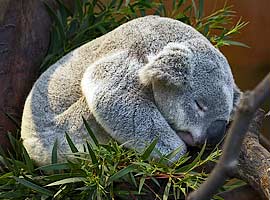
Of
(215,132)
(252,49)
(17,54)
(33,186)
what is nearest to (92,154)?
(33,186)

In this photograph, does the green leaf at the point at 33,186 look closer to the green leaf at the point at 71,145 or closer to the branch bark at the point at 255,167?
the green leaf at the point at 71,145

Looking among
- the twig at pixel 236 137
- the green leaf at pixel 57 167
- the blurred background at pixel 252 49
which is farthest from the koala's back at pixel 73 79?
the blurred background at pixel 252 49

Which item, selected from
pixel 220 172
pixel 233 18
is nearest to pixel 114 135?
pixel 220 172

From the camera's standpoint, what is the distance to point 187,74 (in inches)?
47.9

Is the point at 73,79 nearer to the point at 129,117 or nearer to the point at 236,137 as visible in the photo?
the point at 129,117

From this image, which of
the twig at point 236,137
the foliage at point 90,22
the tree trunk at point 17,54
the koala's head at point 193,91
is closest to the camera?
the twig at point 236,137

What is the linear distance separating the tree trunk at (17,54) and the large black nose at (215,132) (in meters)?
0.55

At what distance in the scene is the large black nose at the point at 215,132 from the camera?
1259 mm

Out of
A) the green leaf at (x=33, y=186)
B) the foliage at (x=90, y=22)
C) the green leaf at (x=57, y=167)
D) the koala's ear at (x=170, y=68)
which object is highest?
the koala's ear at (x=170, y=68)

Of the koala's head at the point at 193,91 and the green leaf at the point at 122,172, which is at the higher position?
the koala's head at the point at 193,91

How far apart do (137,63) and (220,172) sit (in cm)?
93

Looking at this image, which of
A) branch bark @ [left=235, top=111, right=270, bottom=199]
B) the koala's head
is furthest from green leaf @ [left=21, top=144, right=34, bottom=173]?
branch bark @ [left=235, top=111, right=270, bottom=199]

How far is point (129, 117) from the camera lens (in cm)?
123

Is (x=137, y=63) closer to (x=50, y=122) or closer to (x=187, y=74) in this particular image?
(x=187, y=74)
